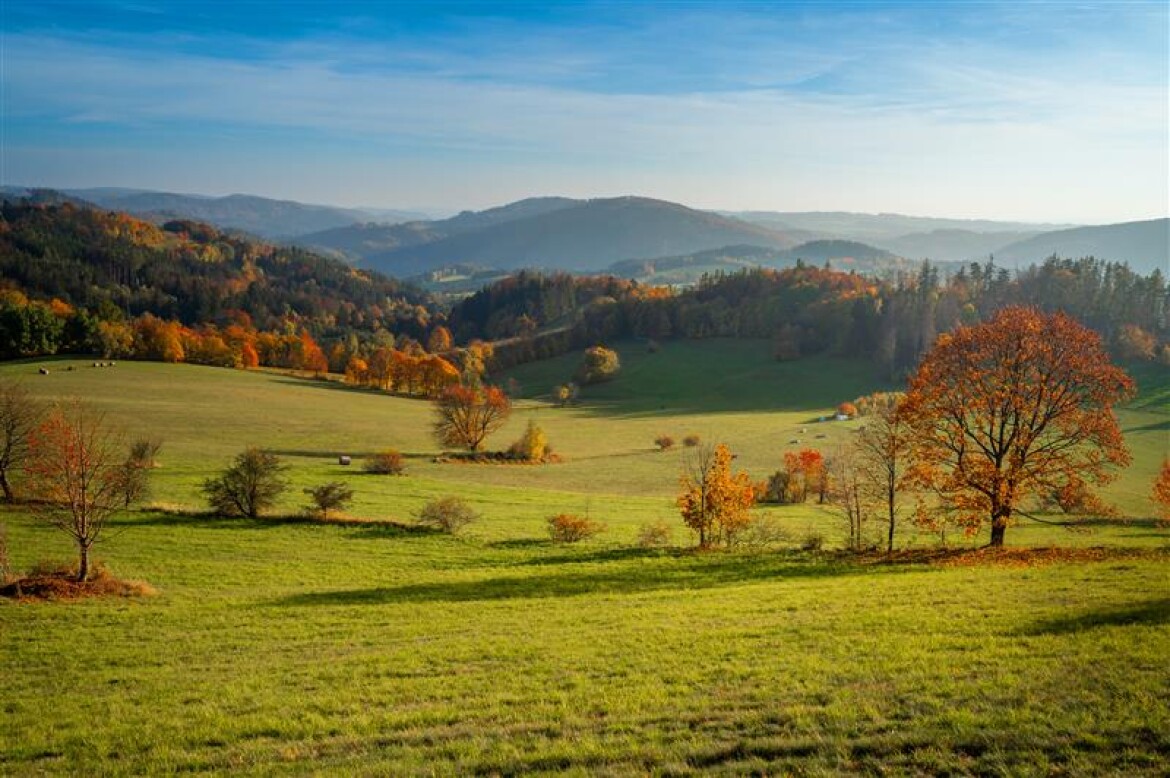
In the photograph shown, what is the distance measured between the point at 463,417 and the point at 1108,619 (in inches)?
2716

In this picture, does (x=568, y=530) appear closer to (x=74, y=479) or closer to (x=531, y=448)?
(x=74, y=479)

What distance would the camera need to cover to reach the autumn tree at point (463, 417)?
3137 inches

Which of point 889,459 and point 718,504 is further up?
point 889,459

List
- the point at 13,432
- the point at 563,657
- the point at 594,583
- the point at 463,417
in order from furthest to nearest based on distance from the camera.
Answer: the point at 463,417 < the point at 13,432 < the point at 594,583 < the point at 563,657

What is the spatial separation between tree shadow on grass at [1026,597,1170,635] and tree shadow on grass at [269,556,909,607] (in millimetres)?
10600

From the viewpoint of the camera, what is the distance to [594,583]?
29.8m

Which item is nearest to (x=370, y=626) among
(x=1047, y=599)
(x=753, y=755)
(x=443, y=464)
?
(x=753, y=755)

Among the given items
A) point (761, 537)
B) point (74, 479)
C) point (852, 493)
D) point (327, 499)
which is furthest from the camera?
point (327, 499)

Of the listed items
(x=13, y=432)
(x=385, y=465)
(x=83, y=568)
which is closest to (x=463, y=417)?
(x=385, y=465)

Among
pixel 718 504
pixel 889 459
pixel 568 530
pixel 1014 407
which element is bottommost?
pixel 568 530

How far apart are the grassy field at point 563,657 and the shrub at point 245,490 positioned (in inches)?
58.9

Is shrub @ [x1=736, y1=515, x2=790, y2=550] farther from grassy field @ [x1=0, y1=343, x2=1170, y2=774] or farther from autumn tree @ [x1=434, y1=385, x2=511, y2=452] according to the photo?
autumn tree @ [x1=434, y1=385, x2=511, y2=452]

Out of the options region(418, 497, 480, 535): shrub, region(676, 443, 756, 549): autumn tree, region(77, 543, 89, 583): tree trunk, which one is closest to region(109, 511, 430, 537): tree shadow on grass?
region(418, 497, 480, 535): shrub

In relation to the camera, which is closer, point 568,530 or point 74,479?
point 74,479
